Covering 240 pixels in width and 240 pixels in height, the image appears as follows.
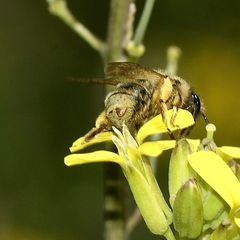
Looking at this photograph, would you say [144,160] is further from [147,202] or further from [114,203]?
[114,203]

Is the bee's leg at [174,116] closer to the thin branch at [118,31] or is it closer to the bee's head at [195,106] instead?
the bee's head at [195,106]

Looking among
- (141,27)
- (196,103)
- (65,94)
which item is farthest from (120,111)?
(65,94)

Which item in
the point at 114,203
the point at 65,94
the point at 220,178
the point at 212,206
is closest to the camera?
the point at 220,178

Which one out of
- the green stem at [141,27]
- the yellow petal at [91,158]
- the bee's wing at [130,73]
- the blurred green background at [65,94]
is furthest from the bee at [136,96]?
the blurred green background at [65,94]

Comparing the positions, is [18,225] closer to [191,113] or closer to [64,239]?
[64,239]

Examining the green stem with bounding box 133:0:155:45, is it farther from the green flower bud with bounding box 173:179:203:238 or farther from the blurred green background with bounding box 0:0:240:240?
the blurred green background with bounding box 0:0:240:240

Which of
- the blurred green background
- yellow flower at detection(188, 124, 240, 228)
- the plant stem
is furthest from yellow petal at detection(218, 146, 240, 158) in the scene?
the blurred green background

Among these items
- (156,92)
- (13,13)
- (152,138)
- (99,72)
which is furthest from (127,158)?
(13,13)
